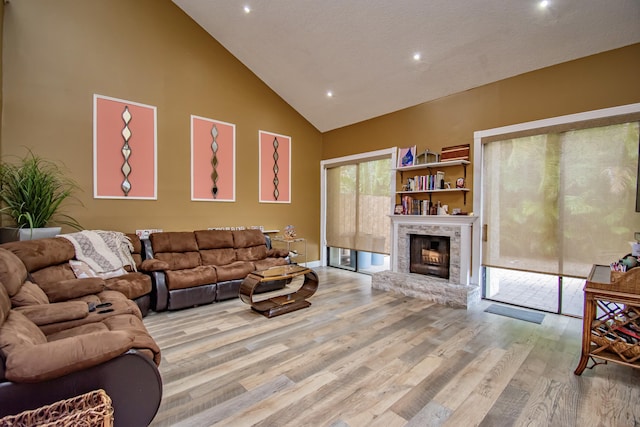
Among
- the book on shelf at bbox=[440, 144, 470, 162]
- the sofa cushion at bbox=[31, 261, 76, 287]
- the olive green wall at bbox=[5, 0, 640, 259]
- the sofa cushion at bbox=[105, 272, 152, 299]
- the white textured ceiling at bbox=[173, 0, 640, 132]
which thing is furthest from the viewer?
the book on shelf at bbox=[440, 144, 470, 162]

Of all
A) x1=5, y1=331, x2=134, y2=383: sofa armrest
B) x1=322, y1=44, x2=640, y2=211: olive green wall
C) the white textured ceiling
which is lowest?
x1=5, y1=331, x2=134, y2=383: sofa armrest

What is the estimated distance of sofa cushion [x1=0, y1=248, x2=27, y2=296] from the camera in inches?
71.8

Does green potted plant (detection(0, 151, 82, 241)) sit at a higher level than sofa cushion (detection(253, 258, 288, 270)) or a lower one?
higher

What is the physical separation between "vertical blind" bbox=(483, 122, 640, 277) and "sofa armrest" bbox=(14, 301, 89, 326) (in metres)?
4.69

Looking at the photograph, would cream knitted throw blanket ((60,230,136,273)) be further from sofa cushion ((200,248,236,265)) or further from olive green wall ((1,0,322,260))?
sofa cushion ((200,248,236,265))

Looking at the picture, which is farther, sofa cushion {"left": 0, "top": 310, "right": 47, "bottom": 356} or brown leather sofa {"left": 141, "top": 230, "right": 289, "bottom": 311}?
brown leather sofa {"left": 141, "top": 230, "right": 289, "bottom": 311}

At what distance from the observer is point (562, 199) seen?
3594mm

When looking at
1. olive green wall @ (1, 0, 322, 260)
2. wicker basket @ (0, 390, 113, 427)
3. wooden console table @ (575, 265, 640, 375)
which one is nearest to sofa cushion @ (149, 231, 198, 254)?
olive green wall @ (1, 0, 322, 260)

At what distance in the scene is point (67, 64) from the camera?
3746 millimetres

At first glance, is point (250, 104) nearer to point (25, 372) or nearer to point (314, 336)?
point (314, 336)

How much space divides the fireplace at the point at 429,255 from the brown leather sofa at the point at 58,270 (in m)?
3.95

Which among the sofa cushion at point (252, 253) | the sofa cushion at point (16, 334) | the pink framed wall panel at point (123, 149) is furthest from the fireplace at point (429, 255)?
the sofa cushion at point (16, 334)

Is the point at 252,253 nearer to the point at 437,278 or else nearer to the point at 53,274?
the point at 53,274

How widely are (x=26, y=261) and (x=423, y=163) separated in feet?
16.5
